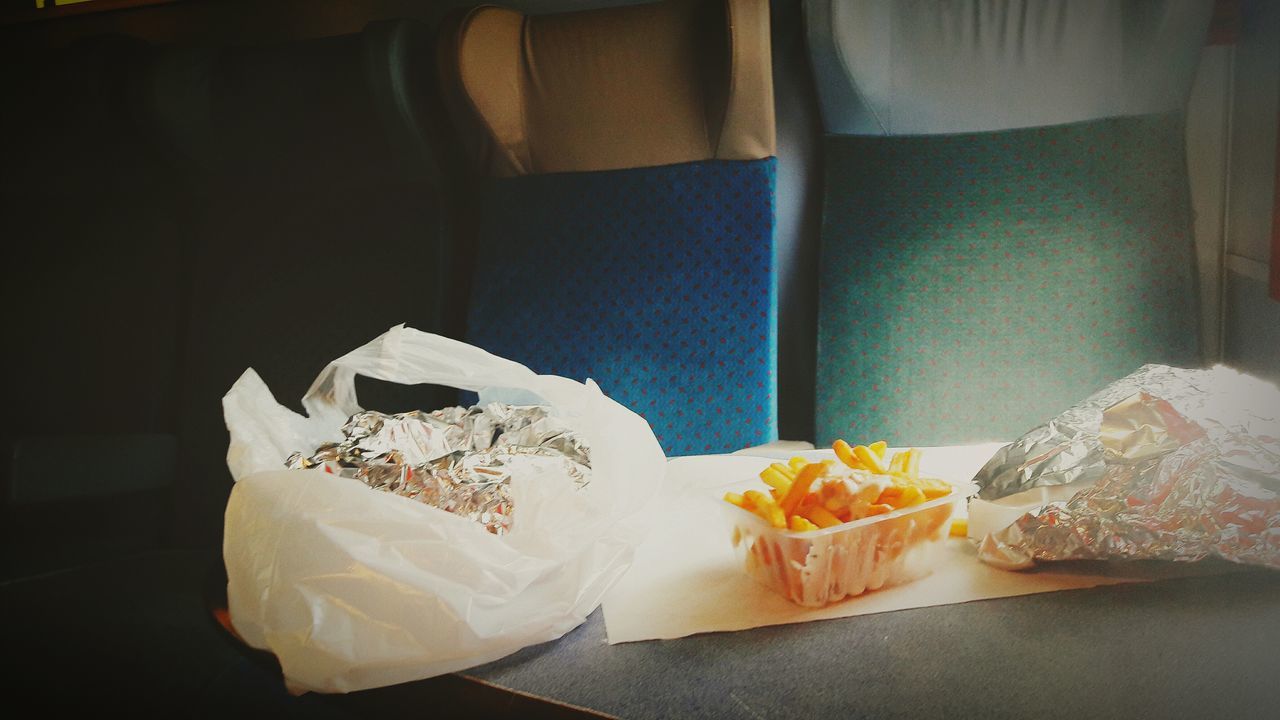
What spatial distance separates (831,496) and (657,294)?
0.76 meters

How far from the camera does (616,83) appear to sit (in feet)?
4.64

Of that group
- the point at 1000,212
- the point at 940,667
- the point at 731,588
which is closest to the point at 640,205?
the point at 1000,212

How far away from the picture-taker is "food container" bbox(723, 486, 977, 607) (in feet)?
2.29

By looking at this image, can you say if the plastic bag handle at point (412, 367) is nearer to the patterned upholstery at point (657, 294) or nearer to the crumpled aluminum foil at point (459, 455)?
the crumpled aluminum foil at point (459, 455)

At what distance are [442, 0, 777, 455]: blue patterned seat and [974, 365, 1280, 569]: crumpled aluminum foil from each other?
2.00 feet

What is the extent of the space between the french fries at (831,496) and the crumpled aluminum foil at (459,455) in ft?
0.65

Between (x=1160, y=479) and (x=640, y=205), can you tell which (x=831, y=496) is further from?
(x=640, y=205)

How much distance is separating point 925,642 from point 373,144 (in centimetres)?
135

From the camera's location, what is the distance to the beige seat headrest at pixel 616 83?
1355mm

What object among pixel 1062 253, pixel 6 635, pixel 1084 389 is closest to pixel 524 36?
pixel 1062 253

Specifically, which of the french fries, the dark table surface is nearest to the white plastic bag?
the dark table surface

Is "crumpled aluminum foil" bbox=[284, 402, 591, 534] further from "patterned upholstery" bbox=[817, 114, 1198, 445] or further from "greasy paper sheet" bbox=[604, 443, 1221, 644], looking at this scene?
"patterned upholstery" bbox=[817, 114, 1198, 445]

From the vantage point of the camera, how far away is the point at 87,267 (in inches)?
67.3

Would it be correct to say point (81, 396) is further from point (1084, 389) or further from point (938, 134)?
point (1084, 389)
